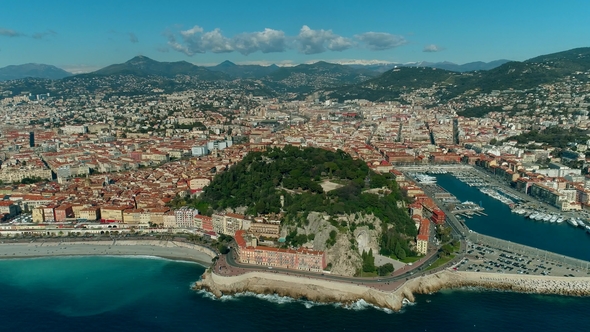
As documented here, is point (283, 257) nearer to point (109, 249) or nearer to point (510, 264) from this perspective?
point (109, 249)

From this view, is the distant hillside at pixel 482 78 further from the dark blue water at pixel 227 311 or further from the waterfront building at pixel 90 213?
the waterfront building at pixel 90 213

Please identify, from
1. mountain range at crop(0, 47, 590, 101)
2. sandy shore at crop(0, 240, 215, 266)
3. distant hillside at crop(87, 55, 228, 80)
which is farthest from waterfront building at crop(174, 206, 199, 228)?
distant hillside at crop(87, 55, 228, 80)

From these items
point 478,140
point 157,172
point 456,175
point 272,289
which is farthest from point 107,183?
point 478,140

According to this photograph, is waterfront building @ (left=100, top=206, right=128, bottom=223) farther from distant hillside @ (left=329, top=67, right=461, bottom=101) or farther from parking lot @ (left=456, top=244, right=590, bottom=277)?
distant hillside @ (left=329, top=67, right=461, bottom=101)

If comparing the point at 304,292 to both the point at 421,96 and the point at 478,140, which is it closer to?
the point at 478,140

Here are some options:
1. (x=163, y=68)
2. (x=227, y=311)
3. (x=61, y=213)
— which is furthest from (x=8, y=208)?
(x=163, y=68)

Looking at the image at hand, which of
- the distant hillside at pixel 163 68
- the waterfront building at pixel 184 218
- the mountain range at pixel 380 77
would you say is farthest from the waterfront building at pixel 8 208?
the distant hillside at pixel 163 68

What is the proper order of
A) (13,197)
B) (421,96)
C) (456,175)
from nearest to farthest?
(13,197) → (456,175) → (421,96)

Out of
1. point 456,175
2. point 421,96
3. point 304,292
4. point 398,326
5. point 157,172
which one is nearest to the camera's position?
point 398,326
